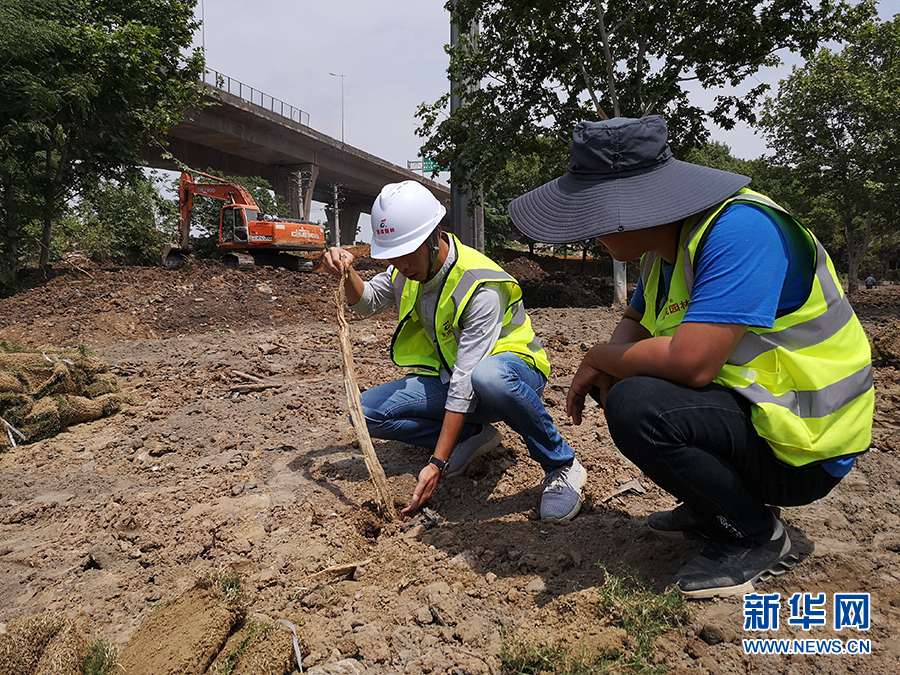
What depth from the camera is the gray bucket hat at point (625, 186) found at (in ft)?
5.19

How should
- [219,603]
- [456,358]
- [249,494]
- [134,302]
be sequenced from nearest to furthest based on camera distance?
[219,603] → [456,358] → [249,494] → [134,302]

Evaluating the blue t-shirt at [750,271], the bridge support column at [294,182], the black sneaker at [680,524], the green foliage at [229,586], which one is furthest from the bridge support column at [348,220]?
the blue t-shirt at [750,271]

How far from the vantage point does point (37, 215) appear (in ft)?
35.2

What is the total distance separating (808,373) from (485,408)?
137 cm

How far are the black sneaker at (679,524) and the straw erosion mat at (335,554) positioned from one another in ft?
0.17

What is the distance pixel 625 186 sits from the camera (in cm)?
165

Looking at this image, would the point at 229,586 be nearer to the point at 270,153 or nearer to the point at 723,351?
the point at 723,351

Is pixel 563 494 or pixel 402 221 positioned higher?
pixel 402 221

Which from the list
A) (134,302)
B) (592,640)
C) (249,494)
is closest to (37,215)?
(134,302)

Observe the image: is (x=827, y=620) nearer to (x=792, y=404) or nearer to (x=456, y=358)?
(x=792, y=404)

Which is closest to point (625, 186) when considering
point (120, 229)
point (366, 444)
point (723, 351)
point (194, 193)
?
point (723, 351)

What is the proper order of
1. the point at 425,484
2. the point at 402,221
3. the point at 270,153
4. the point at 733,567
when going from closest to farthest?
the point at 733,567, the point at 425,484, the point at 402,221, the point at 270,153

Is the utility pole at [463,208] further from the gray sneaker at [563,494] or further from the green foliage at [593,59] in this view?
the gray sneaker at [563,494]

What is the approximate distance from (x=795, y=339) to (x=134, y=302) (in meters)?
10.2
